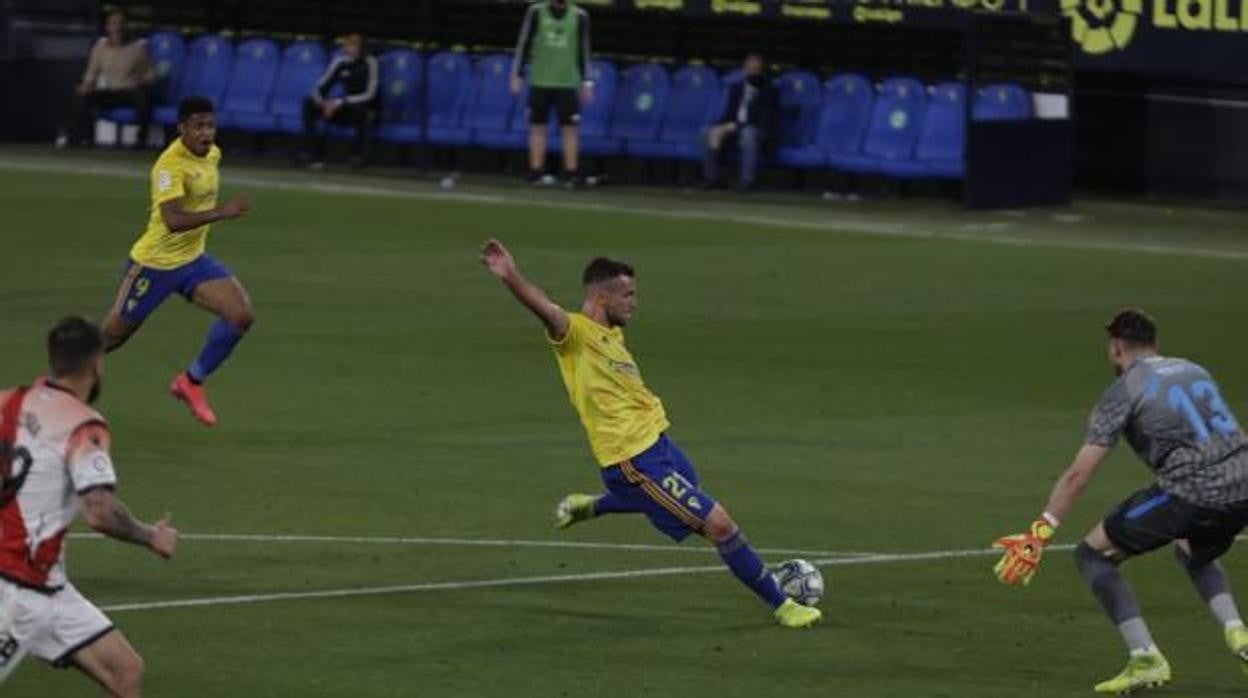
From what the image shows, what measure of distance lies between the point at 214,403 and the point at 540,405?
2.39 meters

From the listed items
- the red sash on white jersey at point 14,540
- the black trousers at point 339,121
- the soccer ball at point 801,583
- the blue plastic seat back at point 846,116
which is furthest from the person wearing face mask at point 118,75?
the red sash on white jersey at point 14,540

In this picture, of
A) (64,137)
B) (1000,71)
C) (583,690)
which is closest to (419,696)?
(583,690)

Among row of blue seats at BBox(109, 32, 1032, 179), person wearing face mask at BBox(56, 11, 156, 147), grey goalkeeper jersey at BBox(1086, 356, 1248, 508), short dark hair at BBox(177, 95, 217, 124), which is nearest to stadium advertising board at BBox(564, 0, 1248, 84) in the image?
row of blue seats at BBox(109, 32, 1032, 179)

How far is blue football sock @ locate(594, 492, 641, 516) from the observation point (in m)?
16.3

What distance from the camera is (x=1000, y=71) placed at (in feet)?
127

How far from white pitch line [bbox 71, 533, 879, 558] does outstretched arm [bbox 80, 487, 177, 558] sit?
6459 millimetres

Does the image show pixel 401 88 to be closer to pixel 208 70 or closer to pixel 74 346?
pixel 208 70

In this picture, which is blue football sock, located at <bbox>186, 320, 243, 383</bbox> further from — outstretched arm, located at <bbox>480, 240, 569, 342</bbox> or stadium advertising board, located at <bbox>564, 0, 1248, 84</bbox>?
stadium advertising board, located at <bbox>564, 0, 1248, 84</bbox>

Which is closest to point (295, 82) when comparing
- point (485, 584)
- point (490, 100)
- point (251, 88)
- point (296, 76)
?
point (296, 76)

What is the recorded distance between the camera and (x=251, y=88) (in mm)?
44219

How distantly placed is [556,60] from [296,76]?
544 cm

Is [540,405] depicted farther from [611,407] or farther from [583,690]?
[583,690]

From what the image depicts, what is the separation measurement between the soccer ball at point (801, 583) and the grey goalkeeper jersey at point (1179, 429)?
2332 millimetres

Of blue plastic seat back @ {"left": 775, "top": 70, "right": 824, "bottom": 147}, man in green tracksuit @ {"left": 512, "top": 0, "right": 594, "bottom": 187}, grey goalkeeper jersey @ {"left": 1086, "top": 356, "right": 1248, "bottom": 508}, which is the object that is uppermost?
grey goalkeeper jersey @ {"left": 1086, "top": 356, "right": 1248, "bottom": 508}
